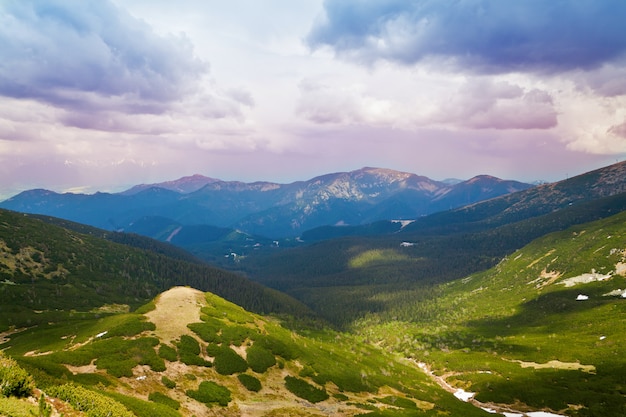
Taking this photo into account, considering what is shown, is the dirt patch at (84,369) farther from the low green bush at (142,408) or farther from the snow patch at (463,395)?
the snow patch at (463,395)

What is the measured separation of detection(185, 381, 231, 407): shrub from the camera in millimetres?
53091

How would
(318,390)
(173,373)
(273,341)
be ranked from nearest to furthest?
1. (173,373)
2. (318,390)
3. (273,341)

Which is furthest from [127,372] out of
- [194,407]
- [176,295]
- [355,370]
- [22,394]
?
[355,370]

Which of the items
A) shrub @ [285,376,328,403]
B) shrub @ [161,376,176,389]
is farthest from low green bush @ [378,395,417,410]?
shrub @ [161,376,176,389]

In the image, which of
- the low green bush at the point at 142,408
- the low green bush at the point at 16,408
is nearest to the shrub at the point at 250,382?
the low green bush at the point at 142,408

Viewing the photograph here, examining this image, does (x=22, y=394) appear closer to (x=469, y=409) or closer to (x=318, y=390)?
(x=318, y=390)

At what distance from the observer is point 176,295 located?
93.9 m

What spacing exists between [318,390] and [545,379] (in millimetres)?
104958

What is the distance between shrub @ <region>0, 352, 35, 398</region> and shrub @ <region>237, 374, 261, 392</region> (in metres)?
39.3

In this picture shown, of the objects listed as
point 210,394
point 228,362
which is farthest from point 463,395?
point 210,394

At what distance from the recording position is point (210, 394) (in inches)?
2152

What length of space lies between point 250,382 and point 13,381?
141 feet

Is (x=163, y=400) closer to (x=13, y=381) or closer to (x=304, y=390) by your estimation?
(x=13, y=381)

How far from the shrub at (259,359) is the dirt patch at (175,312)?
13621 millimetres
